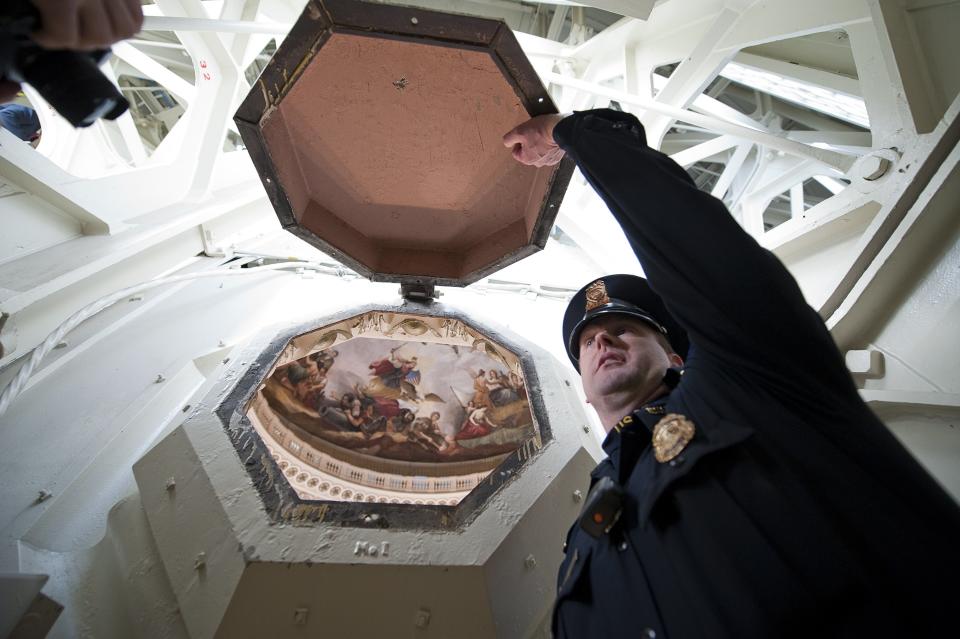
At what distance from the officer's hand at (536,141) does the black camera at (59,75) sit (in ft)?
4.71

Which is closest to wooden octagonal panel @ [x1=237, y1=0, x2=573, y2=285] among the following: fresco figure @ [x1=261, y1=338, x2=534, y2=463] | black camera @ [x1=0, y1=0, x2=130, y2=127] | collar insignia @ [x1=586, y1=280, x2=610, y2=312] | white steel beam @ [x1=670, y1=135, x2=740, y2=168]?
collar insignia @ [x1=586, y1=280, x2=610, y2=312]

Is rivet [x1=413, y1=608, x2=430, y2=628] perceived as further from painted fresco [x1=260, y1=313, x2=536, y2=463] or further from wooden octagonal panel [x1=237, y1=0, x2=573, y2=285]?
painted fresco [x1=260, y1=313, x2=536, y2=463]

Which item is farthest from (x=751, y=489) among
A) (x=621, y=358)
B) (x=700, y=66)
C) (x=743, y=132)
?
(x=700, y=66)

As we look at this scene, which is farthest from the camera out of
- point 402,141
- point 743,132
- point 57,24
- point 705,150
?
point 705,150

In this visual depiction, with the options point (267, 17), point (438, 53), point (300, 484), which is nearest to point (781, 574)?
point (438, 53)

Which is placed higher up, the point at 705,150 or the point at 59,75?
the point at 705,150

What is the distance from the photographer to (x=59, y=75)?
934mm

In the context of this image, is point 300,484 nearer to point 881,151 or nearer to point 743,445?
point 743,445

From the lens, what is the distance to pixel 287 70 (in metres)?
1.80

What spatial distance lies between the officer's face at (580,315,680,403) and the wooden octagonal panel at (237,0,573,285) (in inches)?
28.2

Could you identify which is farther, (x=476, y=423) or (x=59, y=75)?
(x=476, y=423)

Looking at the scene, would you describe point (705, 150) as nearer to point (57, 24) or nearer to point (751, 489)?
point (751, 489)

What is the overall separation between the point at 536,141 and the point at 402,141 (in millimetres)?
734

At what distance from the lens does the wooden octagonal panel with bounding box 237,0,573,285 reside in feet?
5.65
